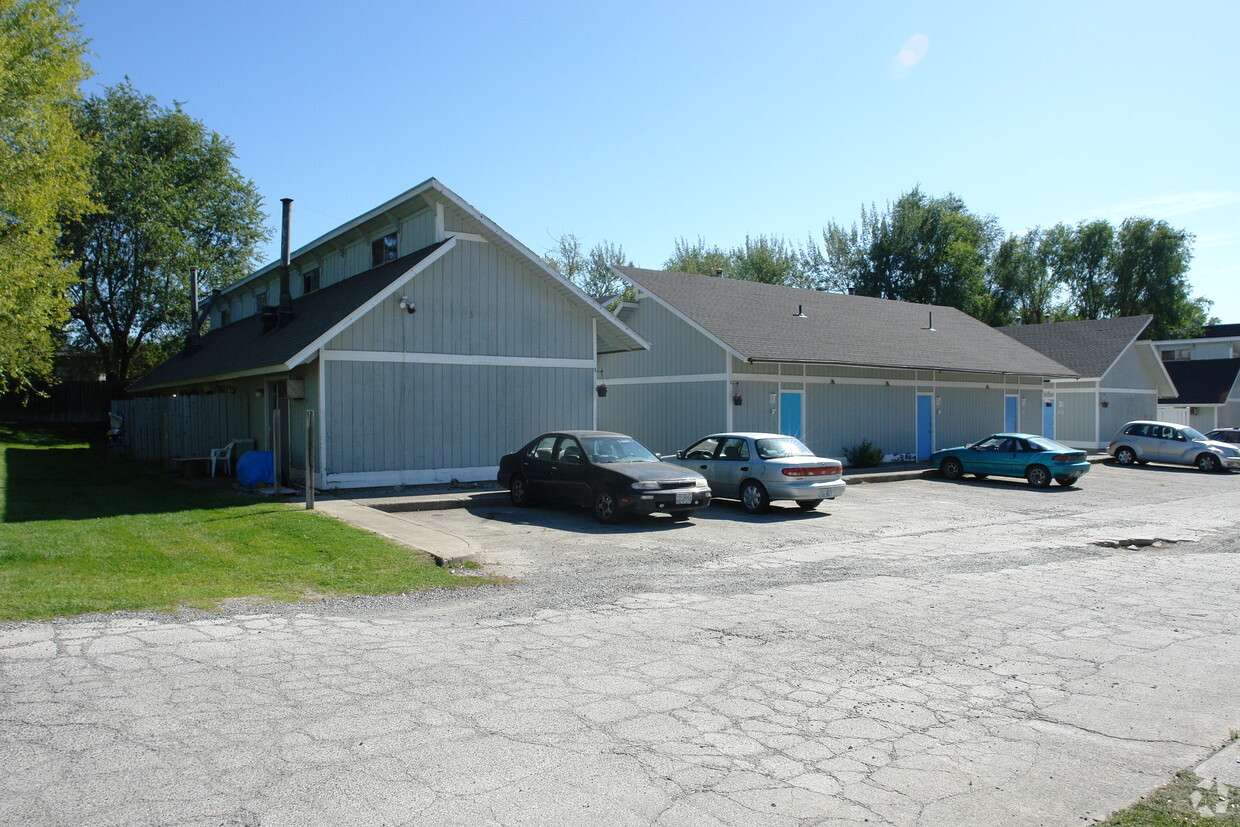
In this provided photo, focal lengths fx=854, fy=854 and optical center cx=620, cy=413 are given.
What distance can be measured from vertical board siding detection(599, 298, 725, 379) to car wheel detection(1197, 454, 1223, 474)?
16204 mm

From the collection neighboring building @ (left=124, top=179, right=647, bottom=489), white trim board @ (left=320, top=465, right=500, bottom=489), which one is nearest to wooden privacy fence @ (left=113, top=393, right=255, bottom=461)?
neighboring building @ (left=124, top=179, right=647, bottom=489)

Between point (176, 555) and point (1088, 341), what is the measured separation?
37.6m

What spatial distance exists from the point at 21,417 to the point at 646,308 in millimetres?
32330

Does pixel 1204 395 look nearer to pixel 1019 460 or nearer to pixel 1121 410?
pixel 1121 410

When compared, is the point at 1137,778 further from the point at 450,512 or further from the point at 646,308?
Result: the point at 646,308

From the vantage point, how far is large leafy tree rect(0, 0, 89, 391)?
73.7ft

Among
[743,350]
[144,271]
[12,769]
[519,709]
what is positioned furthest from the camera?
[144,271]

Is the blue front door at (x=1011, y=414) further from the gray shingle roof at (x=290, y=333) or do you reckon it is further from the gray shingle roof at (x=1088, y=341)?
the gray shingle roof at (x=290, y=333)

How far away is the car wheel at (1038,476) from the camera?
21203mm

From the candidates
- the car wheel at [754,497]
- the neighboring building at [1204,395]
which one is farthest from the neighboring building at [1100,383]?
the car wheel at [754,497]

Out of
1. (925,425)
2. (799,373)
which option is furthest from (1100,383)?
(799,373)

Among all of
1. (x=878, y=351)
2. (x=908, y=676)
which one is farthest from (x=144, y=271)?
(x=908, y=676)

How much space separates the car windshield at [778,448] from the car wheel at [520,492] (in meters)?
4.31

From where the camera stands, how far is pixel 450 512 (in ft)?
49.7
